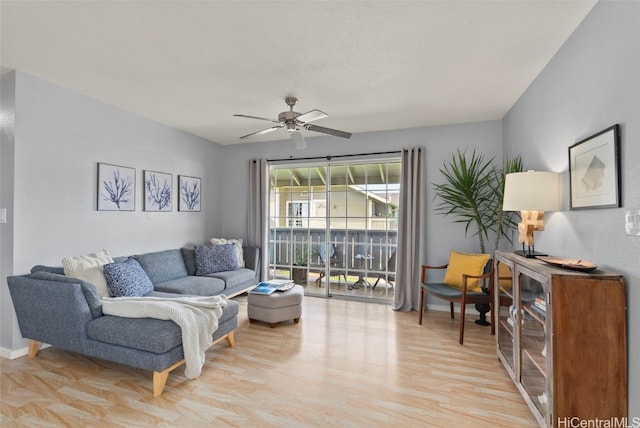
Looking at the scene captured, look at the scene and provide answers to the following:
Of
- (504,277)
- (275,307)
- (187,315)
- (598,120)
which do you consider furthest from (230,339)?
(598,120)

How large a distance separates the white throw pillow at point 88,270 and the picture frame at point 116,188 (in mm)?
689

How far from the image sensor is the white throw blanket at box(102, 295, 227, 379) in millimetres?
2342

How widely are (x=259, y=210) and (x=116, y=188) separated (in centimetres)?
205

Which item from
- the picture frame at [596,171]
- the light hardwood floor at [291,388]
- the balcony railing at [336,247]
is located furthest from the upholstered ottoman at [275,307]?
the picture frame at [596,171]

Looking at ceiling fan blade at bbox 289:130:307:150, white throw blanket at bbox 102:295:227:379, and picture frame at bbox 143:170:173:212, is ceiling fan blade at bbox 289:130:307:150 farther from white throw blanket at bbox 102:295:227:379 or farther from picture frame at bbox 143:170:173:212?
picture frame at bbox 143:170:173:212

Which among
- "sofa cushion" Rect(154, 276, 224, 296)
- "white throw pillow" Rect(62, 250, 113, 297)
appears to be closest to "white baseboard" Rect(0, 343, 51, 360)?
"white throw pillow" Rect(62, 250, 113, 297)

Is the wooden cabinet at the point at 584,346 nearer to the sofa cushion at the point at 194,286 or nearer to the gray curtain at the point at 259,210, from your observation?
the sofa cushion at the point at 194,286

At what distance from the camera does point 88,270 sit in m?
2.91

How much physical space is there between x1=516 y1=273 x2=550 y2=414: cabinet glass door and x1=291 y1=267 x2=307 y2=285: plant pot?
3.39m

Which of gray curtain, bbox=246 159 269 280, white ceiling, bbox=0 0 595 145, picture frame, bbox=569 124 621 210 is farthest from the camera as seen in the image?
gray curtain, bbox=246 159 269 280

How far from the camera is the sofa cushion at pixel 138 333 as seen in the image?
2.22 metres

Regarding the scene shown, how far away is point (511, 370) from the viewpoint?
2.32 m

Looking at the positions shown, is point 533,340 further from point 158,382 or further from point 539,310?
point 158,382

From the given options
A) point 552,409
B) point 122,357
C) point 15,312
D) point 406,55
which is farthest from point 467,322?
point 15,312
